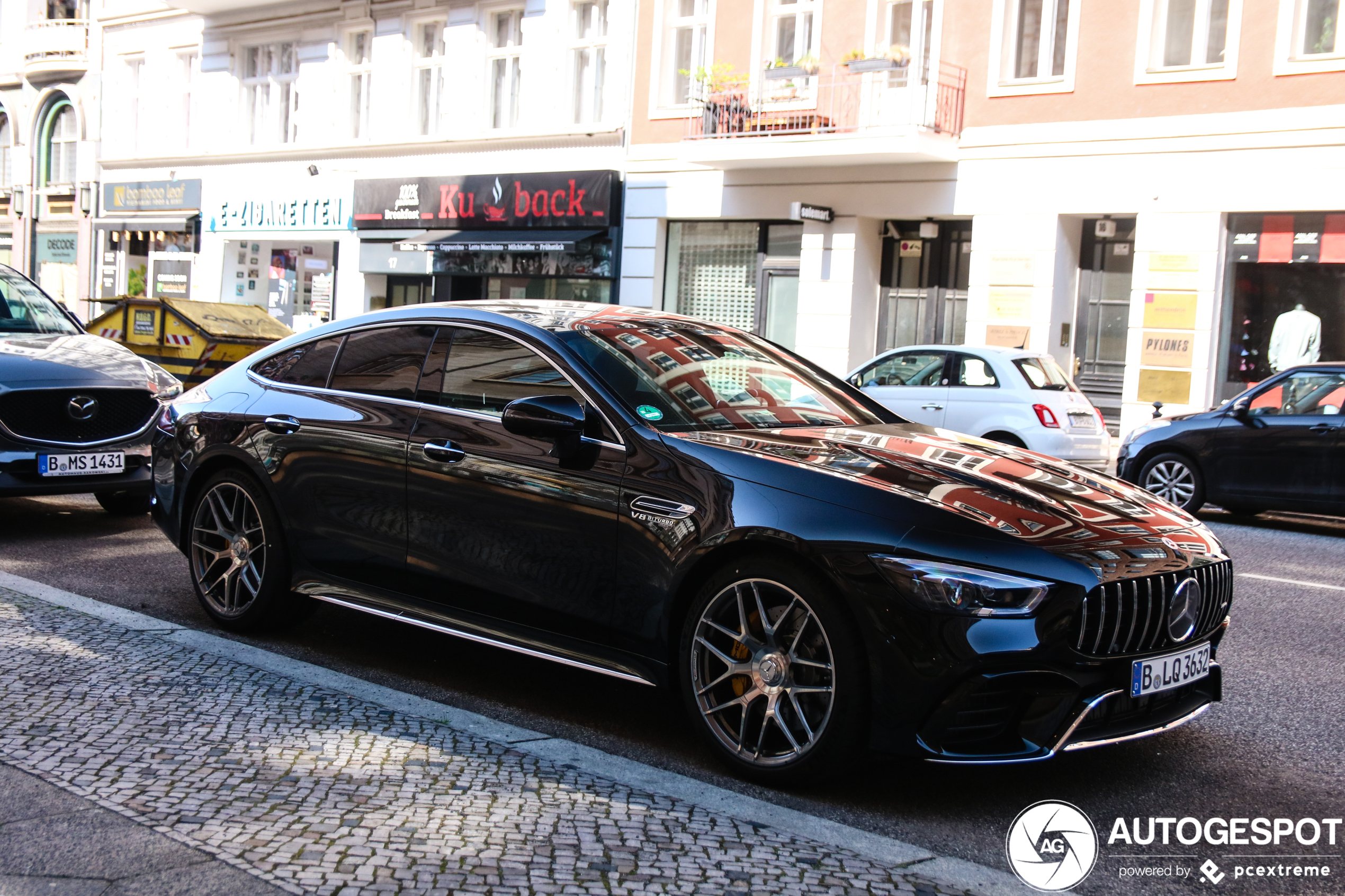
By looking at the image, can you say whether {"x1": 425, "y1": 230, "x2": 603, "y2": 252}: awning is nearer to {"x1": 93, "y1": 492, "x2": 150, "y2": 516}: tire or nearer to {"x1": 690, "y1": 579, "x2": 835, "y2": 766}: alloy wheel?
{"x1": 93, "y1": 492, "x2": 150, "y2": 516}: tire

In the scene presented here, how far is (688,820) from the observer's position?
364cm

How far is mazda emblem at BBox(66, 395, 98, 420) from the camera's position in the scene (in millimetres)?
8141

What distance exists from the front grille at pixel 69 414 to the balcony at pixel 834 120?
513 inches

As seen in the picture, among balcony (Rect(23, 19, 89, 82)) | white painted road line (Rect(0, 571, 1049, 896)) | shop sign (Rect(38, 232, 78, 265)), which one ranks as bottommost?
white painted road line (Rect(0, 571, 1049, 896))

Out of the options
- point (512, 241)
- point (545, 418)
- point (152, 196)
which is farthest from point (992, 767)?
point (152, 196)

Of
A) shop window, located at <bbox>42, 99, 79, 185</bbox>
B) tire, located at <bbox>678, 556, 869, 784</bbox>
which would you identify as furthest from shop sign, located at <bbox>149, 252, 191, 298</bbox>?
tire, located at <bbox>678, 556, 869, 784</bbox>

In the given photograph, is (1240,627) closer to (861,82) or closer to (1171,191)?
(1171,191)

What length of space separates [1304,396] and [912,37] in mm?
10575

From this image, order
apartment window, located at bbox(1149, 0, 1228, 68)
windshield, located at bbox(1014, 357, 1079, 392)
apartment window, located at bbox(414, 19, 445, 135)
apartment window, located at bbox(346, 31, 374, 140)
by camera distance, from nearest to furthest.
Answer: windshield, located at bbox(1014, 357, 1079, 392) < apartment window, located at bbox(1149, 0, 1228, 68) < apartment window, located at bbox(414, 19, 445, 135) < apartment window, located at bbox(346, 31, 374, 140)

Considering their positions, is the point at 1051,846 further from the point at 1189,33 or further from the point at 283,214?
the point at 283,214

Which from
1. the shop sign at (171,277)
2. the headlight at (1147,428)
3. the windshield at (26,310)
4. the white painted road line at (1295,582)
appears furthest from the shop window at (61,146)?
the white painted road line at (1295,582)

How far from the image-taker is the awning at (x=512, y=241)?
2348 centimetres

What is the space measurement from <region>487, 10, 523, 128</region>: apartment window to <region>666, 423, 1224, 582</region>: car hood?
2150 centimetres

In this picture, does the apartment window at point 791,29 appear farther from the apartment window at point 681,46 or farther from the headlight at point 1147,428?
the headlight at point 1147,428
